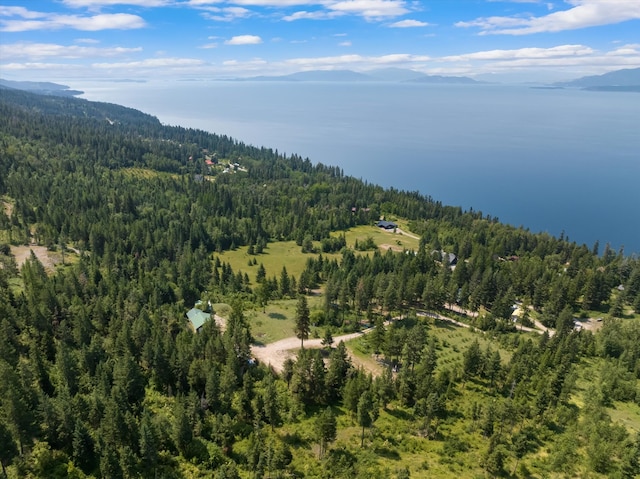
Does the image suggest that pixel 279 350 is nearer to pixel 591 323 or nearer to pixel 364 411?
pixel 364 411

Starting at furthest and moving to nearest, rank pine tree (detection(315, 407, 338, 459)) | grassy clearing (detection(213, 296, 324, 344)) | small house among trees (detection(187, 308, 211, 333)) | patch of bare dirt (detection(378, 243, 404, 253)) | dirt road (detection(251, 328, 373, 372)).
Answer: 1. patch of bare dirt (detection(378, 243, 404, 253))
2. small house among trees (detection(187, 308, 211, 333))
3. grassy clearing (detection(213, 296, 324, 344))
4. dirt road (detection(251, 328, 373, 372))
5. pine tree (detection(315, 407, 338, 459))

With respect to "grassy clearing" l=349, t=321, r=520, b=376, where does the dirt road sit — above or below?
above

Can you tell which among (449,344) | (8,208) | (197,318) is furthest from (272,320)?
(8,208)

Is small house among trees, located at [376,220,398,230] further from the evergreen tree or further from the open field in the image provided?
the evergreen tree

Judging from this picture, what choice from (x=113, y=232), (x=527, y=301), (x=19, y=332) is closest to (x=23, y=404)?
(x=19, y=332)

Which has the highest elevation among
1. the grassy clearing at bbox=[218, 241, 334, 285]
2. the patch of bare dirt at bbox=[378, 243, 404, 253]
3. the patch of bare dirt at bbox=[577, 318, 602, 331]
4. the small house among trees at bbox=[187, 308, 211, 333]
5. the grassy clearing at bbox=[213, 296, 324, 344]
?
the small house among trees at bbox=[187, 308, 211, 333]

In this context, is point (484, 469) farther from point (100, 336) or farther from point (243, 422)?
point (100, 336)

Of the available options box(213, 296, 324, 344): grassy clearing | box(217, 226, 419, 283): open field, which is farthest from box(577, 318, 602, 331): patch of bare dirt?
box(213, 296, 324, 344): grassy clearing
